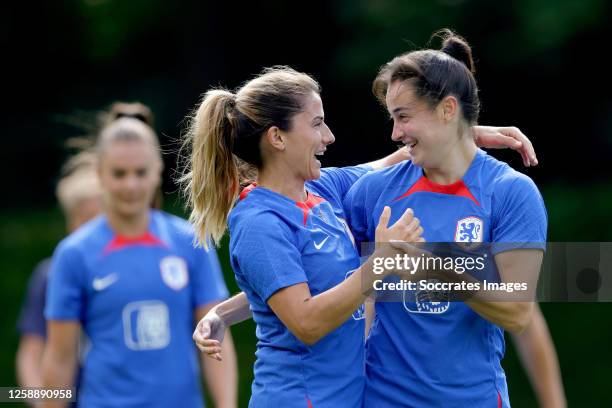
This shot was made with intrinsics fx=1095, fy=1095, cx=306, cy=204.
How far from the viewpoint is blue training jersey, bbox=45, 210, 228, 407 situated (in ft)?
15.1

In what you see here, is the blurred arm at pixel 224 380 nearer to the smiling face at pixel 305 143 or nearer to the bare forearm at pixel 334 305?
the smiling face at pixel 305 143

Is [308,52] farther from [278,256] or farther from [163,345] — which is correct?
[278,256]

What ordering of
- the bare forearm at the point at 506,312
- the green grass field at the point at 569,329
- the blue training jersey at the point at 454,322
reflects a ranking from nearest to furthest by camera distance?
the bare forearm at the point at 506,312, the blue training jersey at the point at 454,322, the green grass field at the point at 569,329

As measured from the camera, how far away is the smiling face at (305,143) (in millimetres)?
3518

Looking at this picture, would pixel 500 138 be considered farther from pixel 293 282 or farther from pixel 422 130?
pixel 293 282

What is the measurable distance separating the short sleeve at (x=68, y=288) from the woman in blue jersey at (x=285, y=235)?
1.09m

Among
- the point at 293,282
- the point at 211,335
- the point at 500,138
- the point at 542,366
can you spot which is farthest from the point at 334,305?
the point at 542,366

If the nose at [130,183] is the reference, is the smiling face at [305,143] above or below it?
below

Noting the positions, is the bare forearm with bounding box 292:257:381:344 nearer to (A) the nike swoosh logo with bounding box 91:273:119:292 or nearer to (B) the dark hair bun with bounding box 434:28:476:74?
(B) the dark hair bun with bounding box 434:28:476:74

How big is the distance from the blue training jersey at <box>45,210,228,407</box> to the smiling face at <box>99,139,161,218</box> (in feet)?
0.38

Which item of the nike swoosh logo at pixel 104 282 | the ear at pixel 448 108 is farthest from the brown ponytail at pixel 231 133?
the nike swoosh logo at pixel 104 282

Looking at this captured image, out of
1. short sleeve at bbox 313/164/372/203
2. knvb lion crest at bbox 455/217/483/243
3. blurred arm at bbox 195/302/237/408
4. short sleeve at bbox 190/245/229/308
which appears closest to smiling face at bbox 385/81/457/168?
knvb lion crest at bbox 455/217/483/243

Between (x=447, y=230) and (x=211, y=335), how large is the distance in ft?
2.81

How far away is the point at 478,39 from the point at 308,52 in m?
2.27
